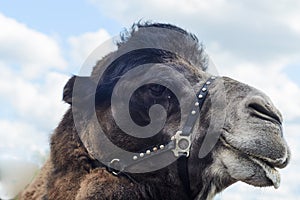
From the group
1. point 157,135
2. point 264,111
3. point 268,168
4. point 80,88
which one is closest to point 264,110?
point 264,111

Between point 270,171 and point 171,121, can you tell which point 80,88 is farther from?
point 270,171

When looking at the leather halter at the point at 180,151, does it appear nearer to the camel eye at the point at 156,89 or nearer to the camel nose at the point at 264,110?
the camel eye at the point at 156,89

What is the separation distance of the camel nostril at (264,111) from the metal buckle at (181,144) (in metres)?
0.54

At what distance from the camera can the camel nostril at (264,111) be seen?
212 inches

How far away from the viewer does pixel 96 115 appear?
5918 millimetres

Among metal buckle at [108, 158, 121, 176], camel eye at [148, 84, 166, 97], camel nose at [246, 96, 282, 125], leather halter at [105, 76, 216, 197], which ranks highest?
camel nose at [246, 96, 282, 125]

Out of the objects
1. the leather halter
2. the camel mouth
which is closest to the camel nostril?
the camel mouth

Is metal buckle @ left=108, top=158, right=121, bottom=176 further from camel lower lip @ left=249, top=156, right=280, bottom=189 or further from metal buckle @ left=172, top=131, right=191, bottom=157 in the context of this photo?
camel lower lip @ left=249, top=156, right=280, bottom=189

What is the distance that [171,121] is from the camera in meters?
5.77

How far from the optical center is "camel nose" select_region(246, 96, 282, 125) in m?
5.38

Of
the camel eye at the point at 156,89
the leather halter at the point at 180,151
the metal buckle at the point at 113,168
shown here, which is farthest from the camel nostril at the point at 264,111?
the metal buckle at the point at 113,168

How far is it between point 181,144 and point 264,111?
2.17 feet

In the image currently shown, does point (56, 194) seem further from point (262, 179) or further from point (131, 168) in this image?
point (262, 179)

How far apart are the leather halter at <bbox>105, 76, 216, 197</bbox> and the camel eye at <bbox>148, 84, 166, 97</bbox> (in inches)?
10.5
